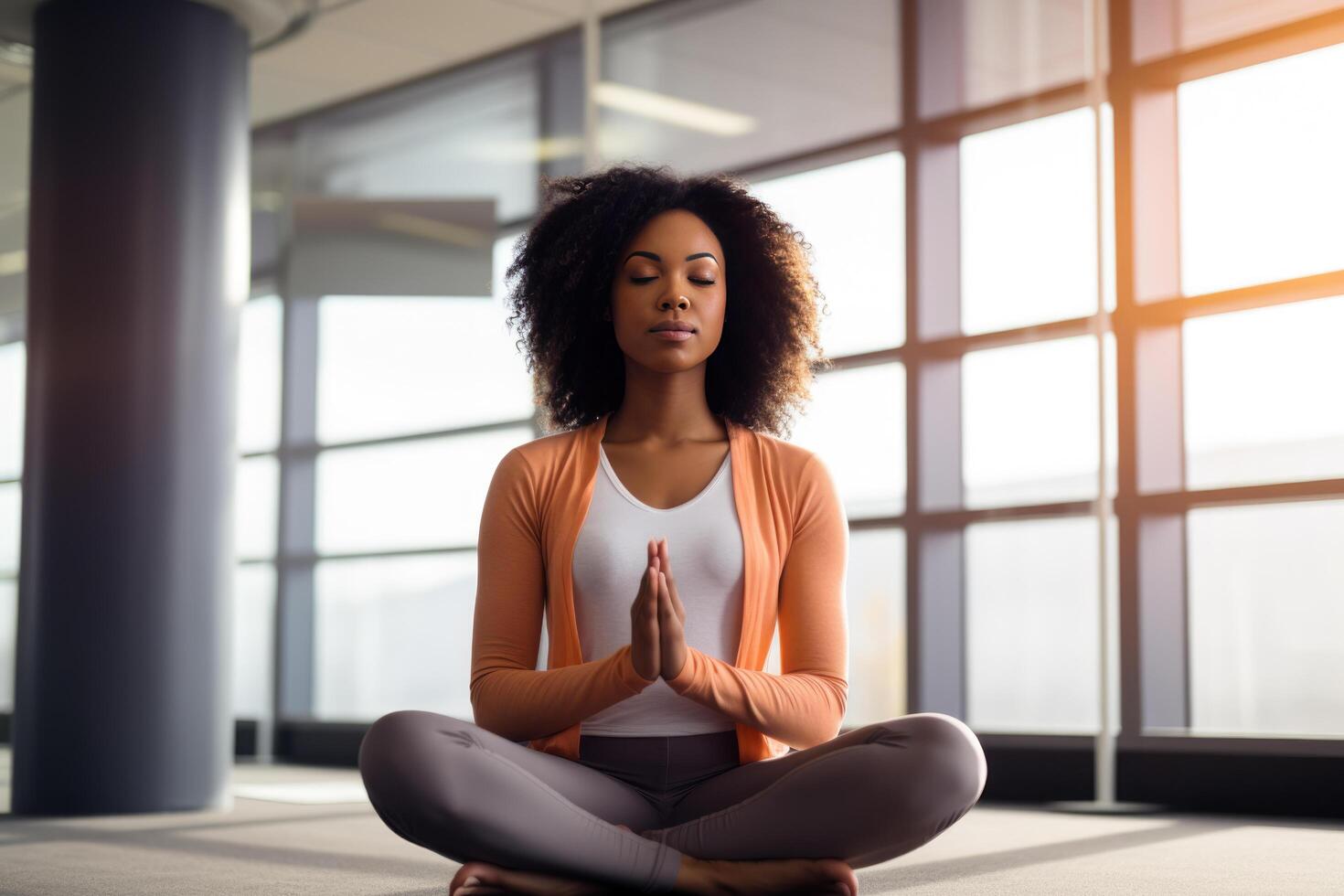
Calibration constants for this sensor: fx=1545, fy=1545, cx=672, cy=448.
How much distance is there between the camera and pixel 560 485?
226cm

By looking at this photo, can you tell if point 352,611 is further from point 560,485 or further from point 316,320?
point 560,485

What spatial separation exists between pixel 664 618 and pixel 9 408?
7583 mm

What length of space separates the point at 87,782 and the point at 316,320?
11.4 ft

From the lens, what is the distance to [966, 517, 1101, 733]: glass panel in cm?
492

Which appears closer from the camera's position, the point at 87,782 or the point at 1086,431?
the point at 87,782

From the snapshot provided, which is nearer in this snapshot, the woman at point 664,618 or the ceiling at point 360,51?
the woman at point 664,618

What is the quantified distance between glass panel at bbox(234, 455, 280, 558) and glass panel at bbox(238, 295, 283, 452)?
96 mm

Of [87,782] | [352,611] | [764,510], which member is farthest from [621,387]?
[352,611]

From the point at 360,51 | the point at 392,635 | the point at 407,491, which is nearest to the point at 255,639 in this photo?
the point at 392,635

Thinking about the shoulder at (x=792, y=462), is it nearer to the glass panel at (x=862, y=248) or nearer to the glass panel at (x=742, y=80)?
the glass panel at (x=862, y=248)

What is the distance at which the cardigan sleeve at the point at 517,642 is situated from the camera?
2.05 meters

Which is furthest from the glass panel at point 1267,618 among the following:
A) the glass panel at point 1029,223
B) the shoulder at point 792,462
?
the shoulder at point 792,462

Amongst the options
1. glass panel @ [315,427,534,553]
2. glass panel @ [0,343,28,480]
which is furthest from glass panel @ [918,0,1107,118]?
glass panel @ [0,343,28,480]

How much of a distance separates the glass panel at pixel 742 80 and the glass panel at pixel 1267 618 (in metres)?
1.88
